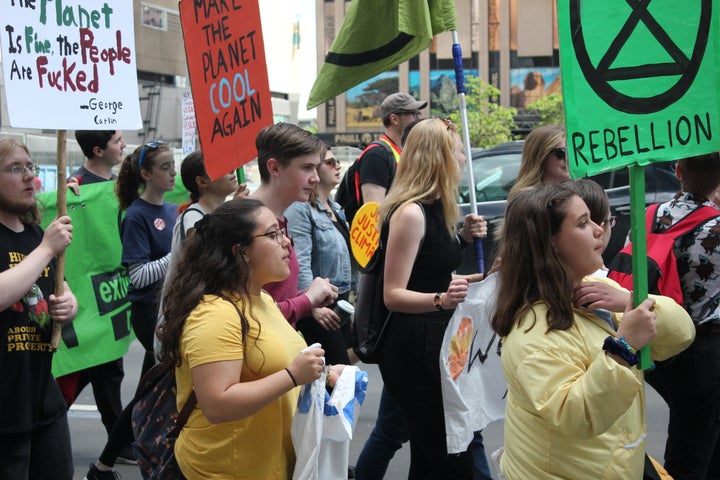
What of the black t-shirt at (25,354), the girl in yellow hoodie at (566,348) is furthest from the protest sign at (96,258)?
the girl in yellow hoodie at (566,348)

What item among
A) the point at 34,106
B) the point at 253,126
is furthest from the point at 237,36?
the point at 34,106

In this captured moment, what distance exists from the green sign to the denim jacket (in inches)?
76.6

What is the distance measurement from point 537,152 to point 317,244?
1.15 m

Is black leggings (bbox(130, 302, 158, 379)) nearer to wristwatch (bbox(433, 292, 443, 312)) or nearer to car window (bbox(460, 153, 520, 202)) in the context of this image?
wristwatch (bbox(433, 292, 443, 312))

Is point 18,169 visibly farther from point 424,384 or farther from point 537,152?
point 537,152

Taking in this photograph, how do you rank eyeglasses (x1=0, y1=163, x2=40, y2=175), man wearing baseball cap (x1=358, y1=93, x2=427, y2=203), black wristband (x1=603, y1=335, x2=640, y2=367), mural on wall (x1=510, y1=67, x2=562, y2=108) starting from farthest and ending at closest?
mural on wall (x1=510, y1=67, x2=562, y2=108) → man wearing baseball cap (x1=358, y1=93, x2=427, y2=203) → eyeglasses (x1=0, y1=163, x2=40, y2=175) → black wristband (x1=603, y1=335, x2=640, y2=367)

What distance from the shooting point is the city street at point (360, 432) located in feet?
18.0

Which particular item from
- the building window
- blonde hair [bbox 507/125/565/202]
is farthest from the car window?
the building window

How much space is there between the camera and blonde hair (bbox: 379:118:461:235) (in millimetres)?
3932

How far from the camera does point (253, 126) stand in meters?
4.13

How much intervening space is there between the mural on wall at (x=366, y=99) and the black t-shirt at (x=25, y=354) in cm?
6374

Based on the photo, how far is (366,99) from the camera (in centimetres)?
6850

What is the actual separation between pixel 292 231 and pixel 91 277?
81.4 inches

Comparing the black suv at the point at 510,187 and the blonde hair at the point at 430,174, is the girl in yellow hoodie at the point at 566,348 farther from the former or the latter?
the black suv at the point at 510,187
